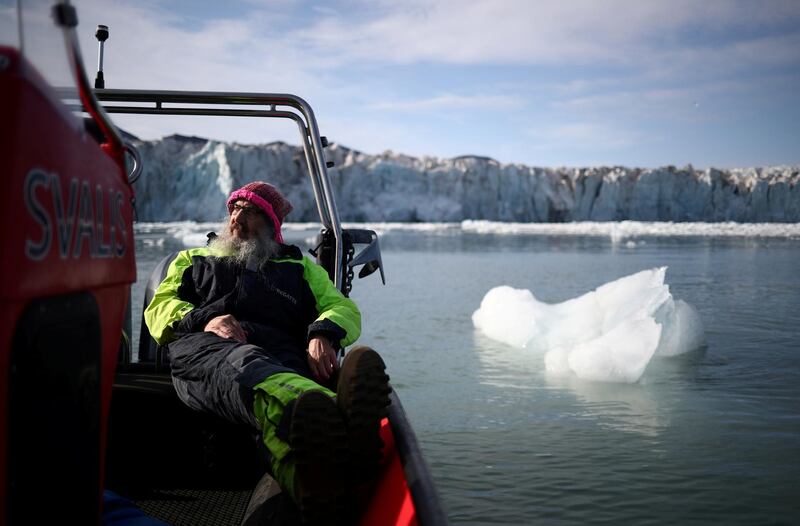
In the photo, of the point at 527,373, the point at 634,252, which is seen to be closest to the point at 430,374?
the point at 527,373

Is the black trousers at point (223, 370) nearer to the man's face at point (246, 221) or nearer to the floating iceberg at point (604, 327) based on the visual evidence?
the man's face at point (246, 221)

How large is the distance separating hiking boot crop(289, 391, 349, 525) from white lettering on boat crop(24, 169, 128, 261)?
0.52 m

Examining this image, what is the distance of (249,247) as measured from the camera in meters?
2.13

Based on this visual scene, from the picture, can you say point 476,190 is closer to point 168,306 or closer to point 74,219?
point 168,306

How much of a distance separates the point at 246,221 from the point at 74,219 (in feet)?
4.20

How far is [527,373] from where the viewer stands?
5.35m

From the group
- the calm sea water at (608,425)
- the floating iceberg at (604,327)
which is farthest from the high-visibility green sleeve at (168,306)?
the floating iceberg at (604,327)

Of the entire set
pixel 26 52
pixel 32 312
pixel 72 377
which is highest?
pixel 26 52

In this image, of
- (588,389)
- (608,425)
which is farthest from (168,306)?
(588,389)

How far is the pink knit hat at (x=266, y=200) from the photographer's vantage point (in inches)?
87.9

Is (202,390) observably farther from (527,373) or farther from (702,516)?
(527,373)

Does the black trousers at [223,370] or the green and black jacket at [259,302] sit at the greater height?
the green and black jacket at [259,302]

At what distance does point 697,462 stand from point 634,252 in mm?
16025

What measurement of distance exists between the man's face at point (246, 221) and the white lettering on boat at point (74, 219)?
1.05 m
